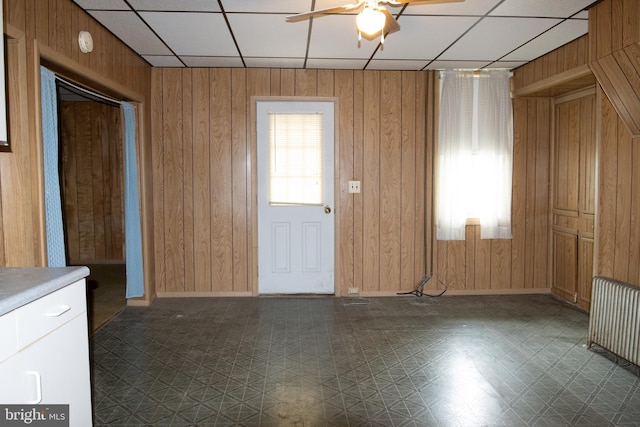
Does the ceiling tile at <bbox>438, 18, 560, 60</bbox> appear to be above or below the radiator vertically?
above

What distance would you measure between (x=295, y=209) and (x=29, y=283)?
3559 millimetres

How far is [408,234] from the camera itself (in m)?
5.12

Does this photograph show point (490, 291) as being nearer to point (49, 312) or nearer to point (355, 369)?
point (355, 369)

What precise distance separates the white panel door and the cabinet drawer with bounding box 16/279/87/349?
10.6 feet

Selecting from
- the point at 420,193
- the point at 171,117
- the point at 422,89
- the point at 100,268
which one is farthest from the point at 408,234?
the point at 100,268

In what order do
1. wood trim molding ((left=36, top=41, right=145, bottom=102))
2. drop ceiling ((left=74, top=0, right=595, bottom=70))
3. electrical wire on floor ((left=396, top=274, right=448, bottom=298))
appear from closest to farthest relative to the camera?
wood trim molding ((left=36, top=41, right=145, bottom=102)) < drop ceiling ((left=74, top=0, right=595, bottom=70)) < electrical wire on floor ((left=396, top=274, right=448, bottom=298))

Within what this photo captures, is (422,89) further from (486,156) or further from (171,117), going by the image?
(171,117)

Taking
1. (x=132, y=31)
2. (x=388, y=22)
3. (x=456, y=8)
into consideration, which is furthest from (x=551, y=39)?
(x=132, y=31)

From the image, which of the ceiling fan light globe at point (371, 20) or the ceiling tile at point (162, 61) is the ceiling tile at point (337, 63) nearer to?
the ceiling tile at point (162, 61)

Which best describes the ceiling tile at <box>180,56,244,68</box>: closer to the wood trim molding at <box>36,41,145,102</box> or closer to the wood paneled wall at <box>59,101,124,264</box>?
the wood trim molding at <box>36,41,145,102</box>

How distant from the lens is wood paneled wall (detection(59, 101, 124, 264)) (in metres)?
7.14

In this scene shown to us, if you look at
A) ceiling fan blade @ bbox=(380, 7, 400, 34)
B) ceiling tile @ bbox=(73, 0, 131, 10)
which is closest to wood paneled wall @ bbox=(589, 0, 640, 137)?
ceiling fan blade @ bbox=(380, 7, 400, 34)

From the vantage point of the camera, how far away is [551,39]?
13.0ft

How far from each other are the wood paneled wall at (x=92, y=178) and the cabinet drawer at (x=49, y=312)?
19.1ft
